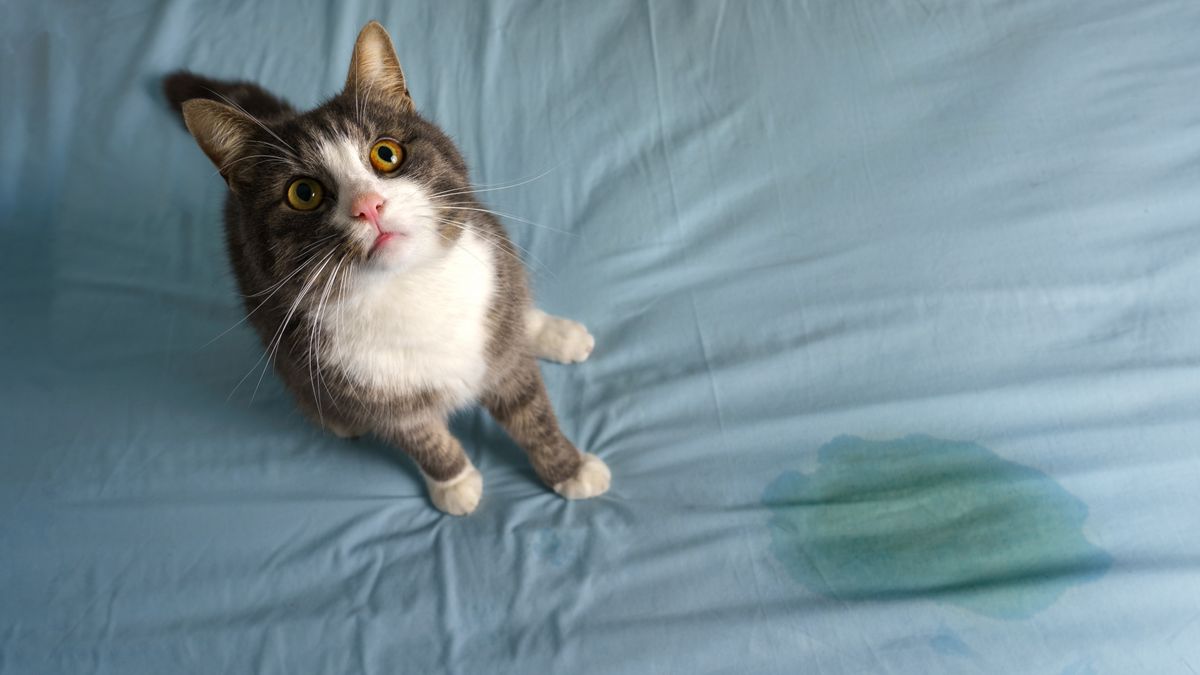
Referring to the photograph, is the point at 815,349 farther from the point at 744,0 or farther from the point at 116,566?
the point at 116,566

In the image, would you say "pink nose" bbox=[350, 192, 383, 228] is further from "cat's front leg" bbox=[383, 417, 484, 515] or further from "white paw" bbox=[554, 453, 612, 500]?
"white paw" bbox=[554, 453, 612, 500]

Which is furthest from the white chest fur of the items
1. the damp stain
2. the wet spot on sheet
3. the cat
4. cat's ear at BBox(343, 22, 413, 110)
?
the wet spot on sheet

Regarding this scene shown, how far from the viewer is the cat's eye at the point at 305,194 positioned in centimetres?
96

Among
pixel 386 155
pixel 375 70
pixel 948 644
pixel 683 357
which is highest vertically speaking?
pixel 375 70

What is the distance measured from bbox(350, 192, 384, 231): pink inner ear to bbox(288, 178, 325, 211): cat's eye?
0.09 metres

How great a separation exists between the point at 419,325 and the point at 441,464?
295 mm

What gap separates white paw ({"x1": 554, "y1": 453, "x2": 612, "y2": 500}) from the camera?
1.26 m

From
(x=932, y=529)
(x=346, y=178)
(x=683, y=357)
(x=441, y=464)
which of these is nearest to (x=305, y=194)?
(x=346, y=178)

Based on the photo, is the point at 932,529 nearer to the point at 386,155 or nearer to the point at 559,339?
the point at 559,339

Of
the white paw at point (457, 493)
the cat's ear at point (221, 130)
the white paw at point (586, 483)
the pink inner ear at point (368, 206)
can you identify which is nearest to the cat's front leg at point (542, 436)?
the white paw at point (586, 483)

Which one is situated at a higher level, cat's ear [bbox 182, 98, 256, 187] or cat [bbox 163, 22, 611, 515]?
cat's ear [bbox 182, 98, 256, 187]

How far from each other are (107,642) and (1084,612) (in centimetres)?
141

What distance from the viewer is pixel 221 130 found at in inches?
39.7

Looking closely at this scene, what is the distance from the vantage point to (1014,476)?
3.87 feet
